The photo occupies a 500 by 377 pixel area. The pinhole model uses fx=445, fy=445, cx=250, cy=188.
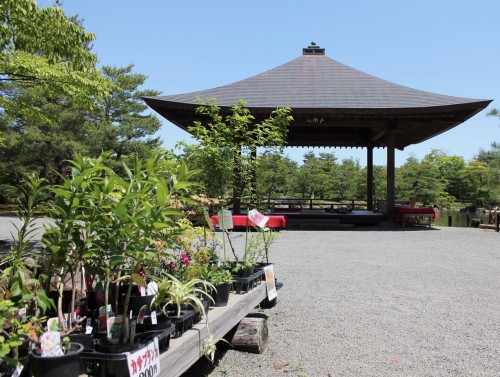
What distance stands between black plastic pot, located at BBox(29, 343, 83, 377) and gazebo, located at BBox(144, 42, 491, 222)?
30.7 ft

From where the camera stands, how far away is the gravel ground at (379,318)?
286 cm

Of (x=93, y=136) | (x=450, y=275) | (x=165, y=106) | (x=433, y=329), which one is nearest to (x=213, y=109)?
(x=433, y=329)

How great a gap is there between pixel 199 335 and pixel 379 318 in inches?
85.6

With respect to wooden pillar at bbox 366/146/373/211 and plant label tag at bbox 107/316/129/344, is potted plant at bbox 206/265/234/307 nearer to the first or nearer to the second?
plant label tag at bbox 107/316/129/344

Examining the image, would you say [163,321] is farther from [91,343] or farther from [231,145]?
[231,145]

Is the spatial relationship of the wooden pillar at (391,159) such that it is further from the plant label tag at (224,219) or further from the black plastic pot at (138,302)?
the black plastic pot at (138,302)

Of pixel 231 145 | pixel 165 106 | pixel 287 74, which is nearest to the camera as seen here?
pixel 231 145

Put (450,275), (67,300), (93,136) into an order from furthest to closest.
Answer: (93,136)
(450,275)
(67,300)

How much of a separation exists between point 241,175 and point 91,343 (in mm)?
2757

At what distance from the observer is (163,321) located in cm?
211

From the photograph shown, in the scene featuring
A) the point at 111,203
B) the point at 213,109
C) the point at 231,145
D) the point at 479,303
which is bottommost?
the point at 479,303

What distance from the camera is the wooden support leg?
305 cm

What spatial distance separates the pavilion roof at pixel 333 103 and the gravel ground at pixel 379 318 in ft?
17.1

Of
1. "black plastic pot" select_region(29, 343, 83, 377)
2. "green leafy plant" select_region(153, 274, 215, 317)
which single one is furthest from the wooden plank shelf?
"black plastic pot" select_region(29, 343, 83, 377)
